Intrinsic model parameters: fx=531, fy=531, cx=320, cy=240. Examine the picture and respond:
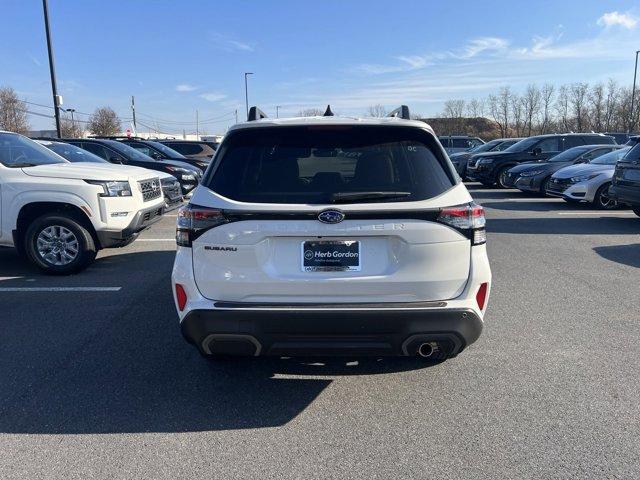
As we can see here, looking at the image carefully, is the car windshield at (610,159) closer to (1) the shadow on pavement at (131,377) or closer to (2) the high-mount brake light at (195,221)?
(1) the shadow on pavement at (131,377)

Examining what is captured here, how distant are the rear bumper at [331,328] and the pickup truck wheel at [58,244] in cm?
411

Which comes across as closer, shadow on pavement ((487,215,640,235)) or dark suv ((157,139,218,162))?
shadow on pavement ((487,215,640,235))

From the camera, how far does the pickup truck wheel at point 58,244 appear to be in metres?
6.59

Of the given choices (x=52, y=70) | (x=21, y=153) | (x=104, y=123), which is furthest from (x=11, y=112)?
(x=21, y=153)

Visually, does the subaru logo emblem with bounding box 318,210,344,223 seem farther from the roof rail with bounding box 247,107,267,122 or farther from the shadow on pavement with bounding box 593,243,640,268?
the shadow on pavement with bounding box 593,243,640,268

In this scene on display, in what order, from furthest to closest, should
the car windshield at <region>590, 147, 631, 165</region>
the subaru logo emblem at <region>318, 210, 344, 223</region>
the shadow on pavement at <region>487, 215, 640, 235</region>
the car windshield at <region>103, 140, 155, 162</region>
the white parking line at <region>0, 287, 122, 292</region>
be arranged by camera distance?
1. the car windshield at <region>590, 147, 631, 165</region>
2. the car windshield at <region>103, 140, 155, 162</region>
3. the shadow on pavement at <region>487, 215, 640, 235</region>
4. the white parking line at <region>0, 287, 122, 292</region>
5. the subaru logo emblem at <region>318, 210, 344, 223</region>

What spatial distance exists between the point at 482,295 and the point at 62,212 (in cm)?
549

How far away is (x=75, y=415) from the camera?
3336mm

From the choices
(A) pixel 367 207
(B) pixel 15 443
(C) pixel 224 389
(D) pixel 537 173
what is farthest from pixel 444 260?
(D) pixel 537 173

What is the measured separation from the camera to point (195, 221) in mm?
3148

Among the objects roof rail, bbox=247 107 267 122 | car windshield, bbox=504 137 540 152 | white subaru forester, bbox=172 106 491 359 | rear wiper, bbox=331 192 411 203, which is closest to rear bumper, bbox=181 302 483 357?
white subaru forester, bbox=172 106 491 359

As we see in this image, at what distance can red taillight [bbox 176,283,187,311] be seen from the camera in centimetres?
324

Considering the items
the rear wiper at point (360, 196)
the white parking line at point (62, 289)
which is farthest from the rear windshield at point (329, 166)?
the white parking line at point (62, 289)

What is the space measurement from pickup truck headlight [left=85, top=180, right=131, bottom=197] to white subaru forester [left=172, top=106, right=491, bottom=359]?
12.8 feet
